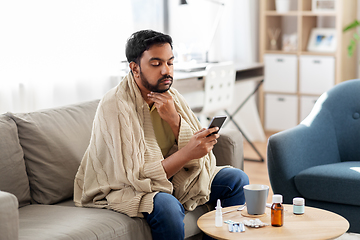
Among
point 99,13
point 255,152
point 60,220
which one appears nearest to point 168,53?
point 60,220

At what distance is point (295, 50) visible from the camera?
4824 mm

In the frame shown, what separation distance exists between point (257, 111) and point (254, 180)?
1696 mm

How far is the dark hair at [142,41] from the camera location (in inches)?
75.3

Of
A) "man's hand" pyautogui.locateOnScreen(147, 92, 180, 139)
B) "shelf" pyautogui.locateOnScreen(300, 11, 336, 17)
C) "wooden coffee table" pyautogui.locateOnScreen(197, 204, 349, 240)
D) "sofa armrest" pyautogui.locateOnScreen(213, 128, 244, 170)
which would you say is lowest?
"wooden coffee table" pyautogui.locateOnScreen(197, 204, 349, 240)

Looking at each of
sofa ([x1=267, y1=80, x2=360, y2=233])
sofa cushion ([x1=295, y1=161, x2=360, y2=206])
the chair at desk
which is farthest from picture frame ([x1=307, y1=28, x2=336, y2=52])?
sofa cushion ([x1=295, y1=161, x2=360, y2=206])

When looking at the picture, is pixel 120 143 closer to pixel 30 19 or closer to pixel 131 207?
pixel 131 207

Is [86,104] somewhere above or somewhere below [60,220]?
above

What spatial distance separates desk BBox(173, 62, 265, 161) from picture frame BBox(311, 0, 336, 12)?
87 centimetres

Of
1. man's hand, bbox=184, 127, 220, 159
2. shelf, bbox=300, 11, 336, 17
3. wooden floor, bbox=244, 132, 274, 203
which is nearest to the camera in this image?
man's hand, bbox=184, 127, 220, 159

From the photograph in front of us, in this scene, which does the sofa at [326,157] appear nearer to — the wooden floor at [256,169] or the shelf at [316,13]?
the wooden floor at [256,169]

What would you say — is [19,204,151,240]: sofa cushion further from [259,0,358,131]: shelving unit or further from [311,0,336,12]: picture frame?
[311,0,336,12]: picture frame

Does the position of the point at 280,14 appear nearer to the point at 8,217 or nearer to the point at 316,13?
the point at 316,13

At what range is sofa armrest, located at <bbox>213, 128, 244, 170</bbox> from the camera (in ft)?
7.57

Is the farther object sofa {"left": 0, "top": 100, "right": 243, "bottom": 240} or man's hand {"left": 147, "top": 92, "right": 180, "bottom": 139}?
man's hand {"left": 147, "top": 92, "right": 180, "bottom": 139}
